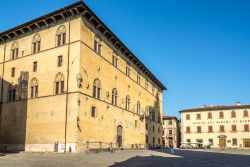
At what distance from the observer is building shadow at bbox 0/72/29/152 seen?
2877cm

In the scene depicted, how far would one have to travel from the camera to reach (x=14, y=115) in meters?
29.9

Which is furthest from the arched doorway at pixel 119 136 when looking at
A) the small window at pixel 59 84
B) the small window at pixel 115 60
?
the small window at pixel 59 84

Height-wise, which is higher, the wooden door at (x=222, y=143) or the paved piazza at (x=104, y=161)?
the paved piazza at (x=104, y=161)

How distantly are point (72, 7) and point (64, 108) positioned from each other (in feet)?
32.9

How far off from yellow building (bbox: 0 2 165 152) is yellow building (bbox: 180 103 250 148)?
34.1 m

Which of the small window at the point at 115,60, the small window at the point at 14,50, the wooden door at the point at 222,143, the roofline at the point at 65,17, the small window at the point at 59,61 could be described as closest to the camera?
the roofline at the point at 65,17

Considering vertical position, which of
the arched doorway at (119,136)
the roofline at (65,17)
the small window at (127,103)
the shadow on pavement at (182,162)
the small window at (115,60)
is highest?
the roofline at (65,17)

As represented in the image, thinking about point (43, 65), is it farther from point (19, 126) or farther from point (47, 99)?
point (19, 126)

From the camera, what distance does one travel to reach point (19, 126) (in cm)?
2902

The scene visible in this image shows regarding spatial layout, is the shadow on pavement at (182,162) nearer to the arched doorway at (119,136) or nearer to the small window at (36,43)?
the arched doorway at (119,136)

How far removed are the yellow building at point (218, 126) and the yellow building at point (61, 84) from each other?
34.1 m

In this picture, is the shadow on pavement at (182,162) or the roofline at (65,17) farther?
the roofline at (65,17)

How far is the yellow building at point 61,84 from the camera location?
2602cm

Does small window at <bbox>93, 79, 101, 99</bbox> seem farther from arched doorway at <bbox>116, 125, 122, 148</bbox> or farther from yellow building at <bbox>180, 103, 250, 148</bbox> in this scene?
yellow building at <bbox>180, 103, 250, 148</bbox>
